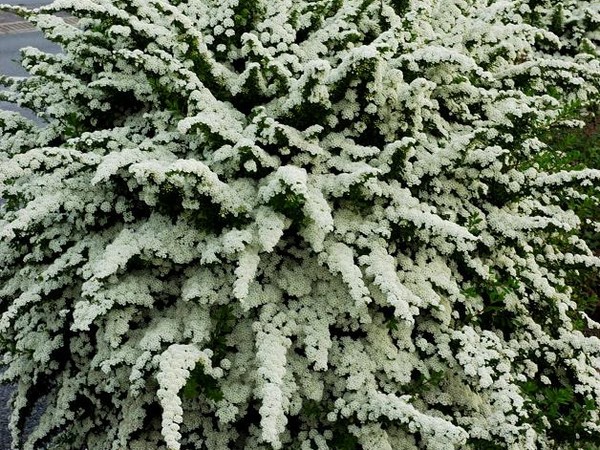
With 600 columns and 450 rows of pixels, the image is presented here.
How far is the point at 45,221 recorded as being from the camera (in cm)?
299

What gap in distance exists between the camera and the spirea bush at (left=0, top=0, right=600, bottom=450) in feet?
8.53

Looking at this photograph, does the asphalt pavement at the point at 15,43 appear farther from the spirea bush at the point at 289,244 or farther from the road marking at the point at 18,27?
the spirea bush at the point at 289,244

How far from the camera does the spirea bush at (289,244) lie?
2.60m

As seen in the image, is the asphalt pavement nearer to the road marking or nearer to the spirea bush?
the road marking

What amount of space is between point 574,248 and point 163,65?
104 inches

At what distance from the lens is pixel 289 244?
2900 millimetres

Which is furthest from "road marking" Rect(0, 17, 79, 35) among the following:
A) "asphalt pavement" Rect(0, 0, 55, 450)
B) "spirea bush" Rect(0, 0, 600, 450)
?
"spirea bush" Rect(0, 0, 600, 450)

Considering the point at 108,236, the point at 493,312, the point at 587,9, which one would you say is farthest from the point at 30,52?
the point at 587,9

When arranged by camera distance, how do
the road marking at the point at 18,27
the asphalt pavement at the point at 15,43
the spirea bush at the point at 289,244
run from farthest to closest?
1. the road marking at the point at 18,27
2. the asphalt pavement at the point at 15,43
3. the spirea bush at the point at 289,244

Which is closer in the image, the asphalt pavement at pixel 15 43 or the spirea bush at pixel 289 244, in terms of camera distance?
the spirea bush at pixel 289 244

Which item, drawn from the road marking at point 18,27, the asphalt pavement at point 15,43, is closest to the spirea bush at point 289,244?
the asphalt pavement at point 15,43

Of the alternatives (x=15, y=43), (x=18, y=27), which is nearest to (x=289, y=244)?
(x=15, y=43)

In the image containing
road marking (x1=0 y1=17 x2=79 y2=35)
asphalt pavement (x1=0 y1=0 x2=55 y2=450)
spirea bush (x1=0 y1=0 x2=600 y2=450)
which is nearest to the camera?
spirea bush (x1=0 y1=0 x2=600 y2=450)

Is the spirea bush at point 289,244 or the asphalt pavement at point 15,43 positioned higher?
the spirea bush at point 289,244
